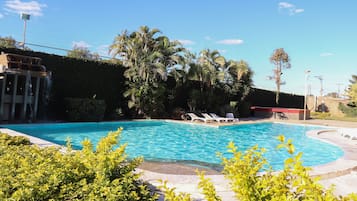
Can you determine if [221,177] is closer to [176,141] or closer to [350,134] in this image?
[176,141]

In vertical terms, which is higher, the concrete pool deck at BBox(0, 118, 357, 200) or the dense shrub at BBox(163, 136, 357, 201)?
the dense shrub at BBox(163, 136, 357, 201)

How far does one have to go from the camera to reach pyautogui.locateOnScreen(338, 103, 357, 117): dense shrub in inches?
1293

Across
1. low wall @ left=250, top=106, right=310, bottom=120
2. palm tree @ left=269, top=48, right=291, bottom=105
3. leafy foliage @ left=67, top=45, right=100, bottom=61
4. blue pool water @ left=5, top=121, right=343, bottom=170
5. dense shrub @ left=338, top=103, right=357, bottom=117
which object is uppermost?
palm tree @ left=269, top=48, right=291, bottom=105

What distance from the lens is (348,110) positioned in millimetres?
33625

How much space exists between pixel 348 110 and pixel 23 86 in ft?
113

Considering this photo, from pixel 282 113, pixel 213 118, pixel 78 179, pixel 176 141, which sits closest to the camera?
pixel 78 179

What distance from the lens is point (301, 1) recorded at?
18.2m

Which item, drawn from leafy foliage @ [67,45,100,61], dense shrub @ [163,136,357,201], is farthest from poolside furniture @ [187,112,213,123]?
dense shrub @ [163,136,357,201]

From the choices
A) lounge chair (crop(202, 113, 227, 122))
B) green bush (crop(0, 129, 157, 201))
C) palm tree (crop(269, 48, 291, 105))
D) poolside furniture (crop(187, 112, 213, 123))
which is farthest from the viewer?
palm tree (crop(269, 48, 291, 105))

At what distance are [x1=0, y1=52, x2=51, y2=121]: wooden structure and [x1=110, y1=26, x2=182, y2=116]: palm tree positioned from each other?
17.9 ft

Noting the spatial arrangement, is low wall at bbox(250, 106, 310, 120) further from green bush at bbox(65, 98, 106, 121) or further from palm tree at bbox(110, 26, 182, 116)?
green bush at bbox(65, 98, 106, 121)

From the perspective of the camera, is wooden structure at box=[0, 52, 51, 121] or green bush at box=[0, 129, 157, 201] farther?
wooden structure at box=[0, 52, 51, 121]

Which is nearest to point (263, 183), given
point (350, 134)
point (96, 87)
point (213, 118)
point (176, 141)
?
point (176, 141)

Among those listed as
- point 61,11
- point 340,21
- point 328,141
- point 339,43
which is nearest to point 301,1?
point 340,21
